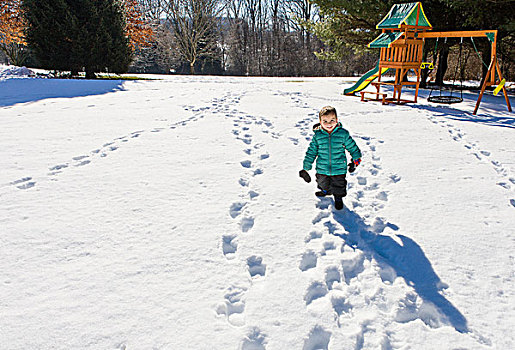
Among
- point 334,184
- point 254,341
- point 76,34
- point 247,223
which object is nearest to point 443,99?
point 334,184

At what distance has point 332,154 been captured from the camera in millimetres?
3244

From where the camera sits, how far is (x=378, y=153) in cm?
506

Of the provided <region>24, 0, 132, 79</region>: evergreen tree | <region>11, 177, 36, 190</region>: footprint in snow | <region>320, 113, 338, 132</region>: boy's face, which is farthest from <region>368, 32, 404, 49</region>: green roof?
<region>24, 0, 132, 79</region>: evergreen tree

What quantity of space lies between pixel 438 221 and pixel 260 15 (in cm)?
3977

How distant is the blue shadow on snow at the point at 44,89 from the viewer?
360 inches

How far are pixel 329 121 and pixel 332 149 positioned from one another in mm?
274

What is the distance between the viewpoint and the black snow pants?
3307mm

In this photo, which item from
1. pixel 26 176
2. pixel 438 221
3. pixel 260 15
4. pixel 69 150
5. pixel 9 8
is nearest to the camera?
pixel 438 221

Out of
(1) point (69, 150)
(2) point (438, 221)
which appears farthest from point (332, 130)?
(1) point (69, 150)

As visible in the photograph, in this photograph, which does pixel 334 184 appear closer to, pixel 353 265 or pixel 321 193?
pixel 321 193

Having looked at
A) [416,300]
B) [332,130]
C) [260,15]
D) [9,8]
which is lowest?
[416,300]

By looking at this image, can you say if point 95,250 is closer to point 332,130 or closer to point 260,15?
point 332,130

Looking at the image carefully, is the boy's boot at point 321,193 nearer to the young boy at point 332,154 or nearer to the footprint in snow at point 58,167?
the young boy at point 332,154

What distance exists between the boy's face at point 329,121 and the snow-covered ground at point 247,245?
0.78 m
